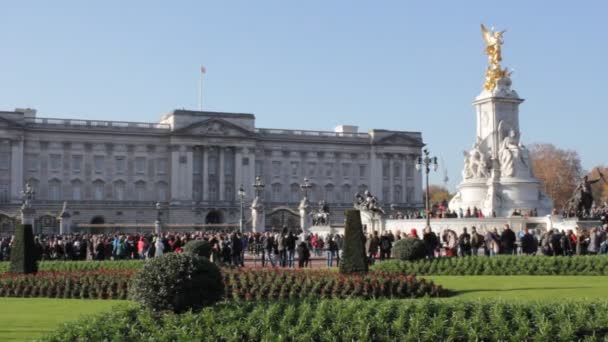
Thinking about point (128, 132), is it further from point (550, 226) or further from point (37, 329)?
point (37, 329)

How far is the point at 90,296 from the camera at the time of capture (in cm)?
1905

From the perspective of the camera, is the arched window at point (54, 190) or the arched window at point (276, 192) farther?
the arched window at point (276, 192)

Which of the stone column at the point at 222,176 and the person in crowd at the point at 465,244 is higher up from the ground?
the stone column at the point at 222,176

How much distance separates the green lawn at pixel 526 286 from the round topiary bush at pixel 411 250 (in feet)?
3.97

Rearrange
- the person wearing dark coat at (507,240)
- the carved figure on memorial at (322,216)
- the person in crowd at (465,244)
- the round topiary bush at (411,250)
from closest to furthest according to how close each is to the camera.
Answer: the round topiary bush at (411,250)
the person wearing dark coat at (507,240)
the person in crowd at (465,244)
the carved figure on memorial at (322,216)

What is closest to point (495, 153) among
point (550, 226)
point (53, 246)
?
point (550, 226)

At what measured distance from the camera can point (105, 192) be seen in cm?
8388

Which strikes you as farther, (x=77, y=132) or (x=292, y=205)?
(x=292, y=205)

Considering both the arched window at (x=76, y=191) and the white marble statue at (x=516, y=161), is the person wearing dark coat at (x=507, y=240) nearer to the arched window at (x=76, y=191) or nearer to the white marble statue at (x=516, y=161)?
the white marble statue at (x=516, y=161)

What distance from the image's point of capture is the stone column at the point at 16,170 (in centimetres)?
7888

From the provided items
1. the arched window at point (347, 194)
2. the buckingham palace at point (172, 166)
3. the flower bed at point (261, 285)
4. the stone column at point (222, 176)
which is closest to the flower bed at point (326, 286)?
the flower bed at point (261, 285)

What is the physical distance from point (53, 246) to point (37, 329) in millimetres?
23368

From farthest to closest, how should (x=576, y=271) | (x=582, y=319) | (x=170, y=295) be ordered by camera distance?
1. (x=576, y=271)
2. (x=170, y=295)
3. (x=582, y=319)

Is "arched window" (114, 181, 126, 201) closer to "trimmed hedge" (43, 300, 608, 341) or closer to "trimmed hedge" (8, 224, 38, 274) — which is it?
"trimmed hedge" (8, 224, 38, 274)
